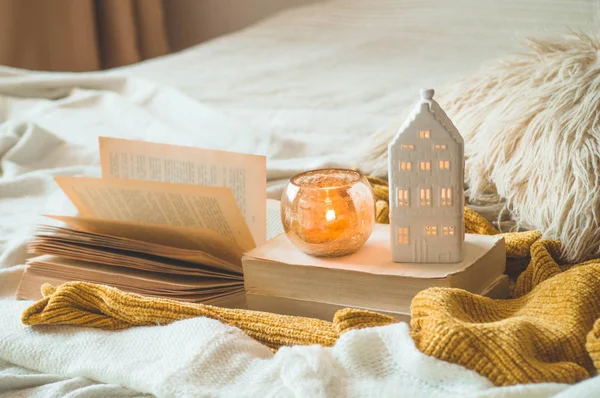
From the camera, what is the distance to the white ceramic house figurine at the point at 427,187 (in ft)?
2.07

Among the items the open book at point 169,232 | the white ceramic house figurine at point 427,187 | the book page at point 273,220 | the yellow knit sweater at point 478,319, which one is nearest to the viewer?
the yellow knit sweater at point 478,319

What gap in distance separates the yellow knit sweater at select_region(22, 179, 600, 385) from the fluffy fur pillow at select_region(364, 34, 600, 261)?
0.04m

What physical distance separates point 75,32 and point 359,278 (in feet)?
7.61

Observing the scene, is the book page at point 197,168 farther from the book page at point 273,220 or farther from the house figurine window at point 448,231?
the house figurine window at point 448,231

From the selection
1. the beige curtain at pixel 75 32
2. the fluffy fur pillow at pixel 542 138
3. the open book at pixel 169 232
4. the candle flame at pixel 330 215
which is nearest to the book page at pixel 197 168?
the open book at pixel 169 232

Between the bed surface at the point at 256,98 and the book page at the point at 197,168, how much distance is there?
0.15m

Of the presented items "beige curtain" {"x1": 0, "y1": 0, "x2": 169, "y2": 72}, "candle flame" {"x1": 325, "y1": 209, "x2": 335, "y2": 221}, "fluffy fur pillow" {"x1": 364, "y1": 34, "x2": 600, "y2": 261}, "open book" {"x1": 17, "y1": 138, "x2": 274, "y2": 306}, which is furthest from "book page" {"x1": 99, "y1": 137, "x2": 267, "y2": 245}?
"beige curtain" {"x1": 0, "y1": 0, "x2": 169, "y2": 72}

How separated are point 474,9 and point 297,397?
1.59m

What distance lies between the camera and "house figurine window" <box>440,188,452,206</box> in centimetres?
64

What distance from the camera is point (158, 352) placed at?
0.57m

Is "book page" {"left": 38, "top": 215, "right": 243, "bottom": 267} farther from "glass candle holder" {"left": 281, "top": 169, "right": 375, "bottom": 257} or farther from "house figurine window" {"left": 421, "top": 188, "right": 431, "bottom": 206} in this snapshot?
"house figurine window" {"left": 421, "top": 188, "right": 431, "bottom": 206}

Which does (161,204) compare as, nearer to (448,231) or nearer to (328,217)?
(328,217)

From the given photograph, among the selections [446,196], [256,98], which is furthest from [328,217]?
[256,98]

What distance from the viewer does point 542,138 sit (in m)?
0.77
